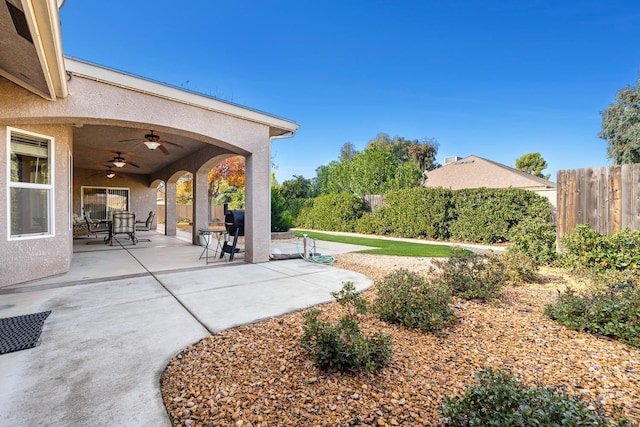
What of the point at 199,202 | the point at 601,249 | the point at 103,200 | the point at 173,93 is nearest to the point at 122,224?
the point at 199,202

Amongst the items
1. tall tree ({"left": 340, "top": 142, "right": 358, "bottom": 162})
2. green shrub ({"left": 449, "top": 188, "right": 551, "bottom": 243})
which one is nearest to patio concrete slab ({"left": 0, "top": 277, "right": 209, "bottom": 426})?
green shrub ({"left": 449, "top": 188, "right": 551, "bottom": 243})

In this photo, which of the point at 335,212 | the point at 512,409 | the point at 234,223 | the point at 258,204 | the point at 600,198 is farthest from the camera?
the point at 335,212

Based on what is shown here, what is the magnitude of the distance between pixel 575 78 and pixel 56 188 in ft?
68.4

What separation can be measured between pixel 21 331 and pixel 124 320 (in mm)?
902

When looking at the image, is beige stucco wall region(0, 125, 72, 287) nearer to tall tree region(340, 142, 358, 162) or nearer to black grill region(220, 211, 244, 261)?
black grill region(220, 211, 244, 261)

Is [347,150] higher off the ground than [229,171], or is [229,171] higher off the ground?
[347,150]

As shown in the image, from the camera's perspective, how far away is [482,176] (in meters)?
22.6

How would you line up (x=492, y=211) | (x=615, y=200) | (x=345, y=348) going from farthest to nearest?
(x=492, y=211)
(x=615, y=200)
(x=345, y=348)

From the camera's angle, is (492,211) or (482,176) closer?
(492,211)

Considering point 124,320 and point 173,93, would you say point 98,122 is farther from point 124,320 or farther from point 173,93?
point 124,320

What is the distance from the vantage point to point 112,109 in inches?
191

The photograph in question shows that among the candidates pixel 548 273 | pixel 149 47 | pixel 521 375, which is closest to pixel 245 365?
pixel 521 375

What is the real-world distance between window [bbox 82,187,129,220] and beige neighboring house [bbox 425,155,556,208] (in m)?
19.9

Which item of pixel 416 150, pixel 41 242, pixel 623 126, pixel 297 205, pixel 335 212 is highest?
pixel 416 150
